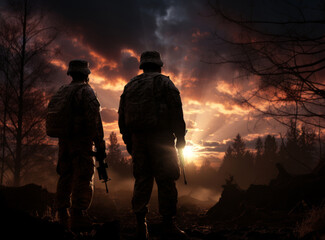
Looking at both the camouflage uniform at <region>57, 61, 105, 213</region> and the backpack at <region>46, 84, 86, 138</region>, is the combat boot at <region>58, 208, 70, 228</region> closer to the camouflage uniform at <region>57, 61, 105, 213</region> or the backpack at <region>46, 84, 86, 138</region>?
the camouflage uniform at <region>57, 61, 105, 213</region>

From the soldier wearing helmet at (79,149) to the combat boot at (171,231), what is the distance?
136 cm

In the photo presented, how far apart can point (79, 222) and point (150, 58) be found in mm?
2779

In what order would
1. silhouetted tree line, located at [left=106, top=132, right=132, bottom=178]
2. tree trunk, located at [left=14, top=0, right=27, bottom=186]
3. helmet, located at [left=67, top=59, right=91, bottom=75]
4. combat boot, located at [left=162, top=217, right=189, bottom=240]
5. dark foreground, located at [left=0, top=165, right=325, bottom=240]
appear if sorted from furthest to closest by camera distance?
1. silhouetted tree line, located at [left=106, top=132, right=132, bottom=178]
2. tree trunk, located at [left=14, top=0, right=27, bottom=186]
3. helmet, located at [left=67, top=59, right=91, bottom=75]
4. combat boot, located at [left=162, top=217, right=189, bottom=240]
5. dark foreground, located at [left=0, top=165, right=325, bottom=240]

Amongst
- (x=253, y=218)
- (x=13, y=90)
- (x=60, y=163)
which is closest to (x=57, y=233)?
(x=60, y=163)

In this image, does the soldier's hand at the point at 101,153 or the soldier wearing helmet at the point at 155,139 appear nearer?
the soldier wearing helmet at the point at 155,139

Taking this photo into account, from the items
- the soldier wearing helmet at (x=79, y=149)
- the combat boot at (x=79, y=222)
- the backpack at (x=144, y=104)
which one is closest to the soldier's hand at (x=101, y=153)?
the soldier wearing helmet at (x=79, y=149)

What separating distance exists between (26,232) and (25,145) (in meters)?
12.7

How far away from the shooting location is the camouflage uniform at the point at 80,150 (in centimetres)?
413

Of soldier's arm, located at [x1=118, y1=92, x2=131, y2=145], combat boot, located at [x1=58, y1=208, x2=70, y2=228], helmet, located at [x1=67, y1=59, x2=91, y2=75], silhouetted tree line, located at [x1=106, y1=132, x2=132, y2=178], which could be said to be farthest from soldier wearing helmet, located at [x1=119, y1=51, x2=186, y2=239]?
silhouetted tree line, located at [x1=106, y1=132, x2=132, y2=178]

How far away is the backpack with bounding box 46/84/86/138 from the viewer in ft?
13.7

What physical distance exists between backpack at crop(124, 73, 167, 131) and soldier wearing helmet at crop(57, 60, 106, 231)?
2.13 feet

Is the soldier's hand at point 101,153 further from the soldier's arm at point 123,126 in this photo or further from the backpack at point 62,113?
the backpack at point 62,113

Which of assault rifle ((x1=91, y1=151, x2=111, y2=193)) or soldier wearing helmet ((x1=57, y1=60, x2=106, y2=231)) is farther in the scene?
assault rifle ((x1=91, y1=151, x2=111, y2=193))

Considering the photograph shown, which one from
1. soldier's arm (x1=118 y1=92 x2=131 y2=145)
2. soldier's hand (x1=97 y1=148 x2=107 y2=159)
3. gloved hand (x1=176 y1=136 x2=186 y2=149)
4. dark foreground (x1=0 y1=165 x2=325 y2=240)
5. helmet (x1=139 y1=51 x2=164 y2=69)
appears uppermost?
helmet (x1=139 y1=51 x2=164 y2=69)
